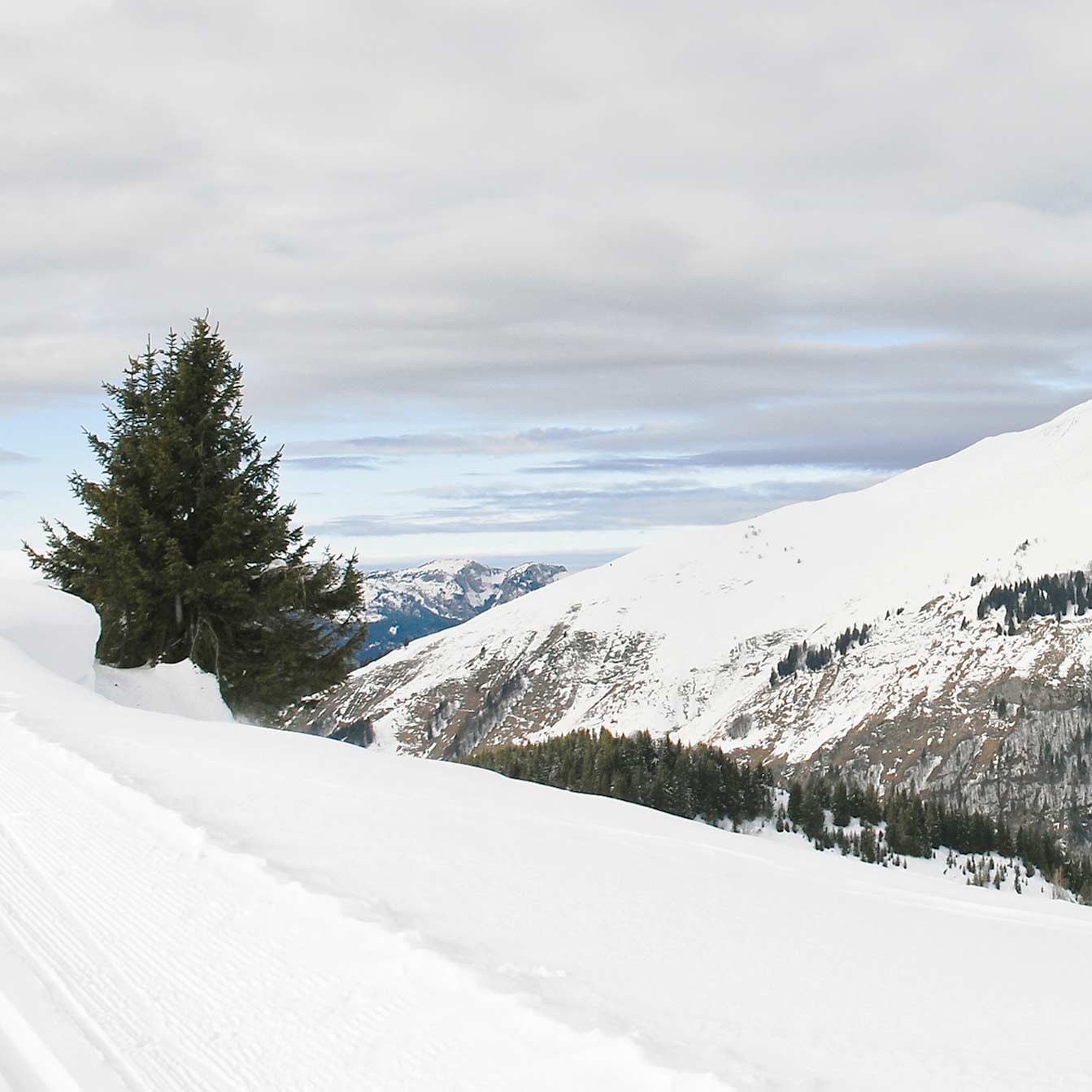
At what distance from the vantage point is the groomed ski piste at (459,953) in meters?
4.19

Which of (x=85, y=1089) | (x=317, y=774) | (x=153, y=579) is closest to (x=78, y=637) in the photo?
(x=153, y=579)

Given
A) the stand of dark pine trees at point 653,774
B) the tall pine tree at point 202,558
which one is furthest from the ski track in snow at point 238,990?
the stand of dark pine trees at point 653,774

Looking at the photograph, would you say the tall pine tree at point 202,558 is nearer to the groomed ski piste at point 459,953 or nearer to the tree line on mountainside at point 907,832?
the groomed ski piste at point 459,953

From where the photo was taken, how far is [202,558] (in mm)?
25281

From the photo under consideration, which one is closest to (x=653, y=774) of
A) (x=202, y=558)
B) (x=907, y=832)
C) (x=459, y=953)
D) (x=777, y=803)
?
(x=777, y=803)

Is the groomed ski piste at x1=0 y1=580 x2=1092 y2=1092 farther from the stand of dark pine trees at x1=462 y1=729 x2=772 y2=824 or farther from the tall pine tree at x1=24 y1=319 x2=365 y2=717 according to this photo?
the stand of dark pine trees at x1=462 y1=729 x2=772 y2=824

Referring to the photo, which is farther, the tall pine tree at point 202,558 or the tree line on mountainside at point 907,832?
the tree line on mountainside at point 907,832

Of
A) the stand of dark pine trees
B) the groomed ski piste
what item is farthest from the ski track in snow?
the stand of dark pine trees

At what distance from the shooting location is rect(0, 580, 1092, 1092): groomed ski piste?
13.8 ft

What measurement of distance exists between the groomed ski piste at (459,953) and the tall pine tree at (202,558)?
51.0 ft

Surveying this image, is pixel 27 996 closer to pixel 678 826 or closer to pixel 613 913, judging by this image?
pixel 613 913

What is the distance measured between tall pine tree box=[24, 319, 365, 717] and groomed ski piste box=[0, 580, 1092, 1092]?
15.6 m

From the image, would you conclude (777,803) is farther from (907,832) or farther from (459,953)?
(459,953)

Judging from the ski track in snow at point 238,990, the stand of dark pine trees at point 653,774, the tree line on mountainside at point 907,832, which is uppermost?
the ski track in snow at point 238,990
